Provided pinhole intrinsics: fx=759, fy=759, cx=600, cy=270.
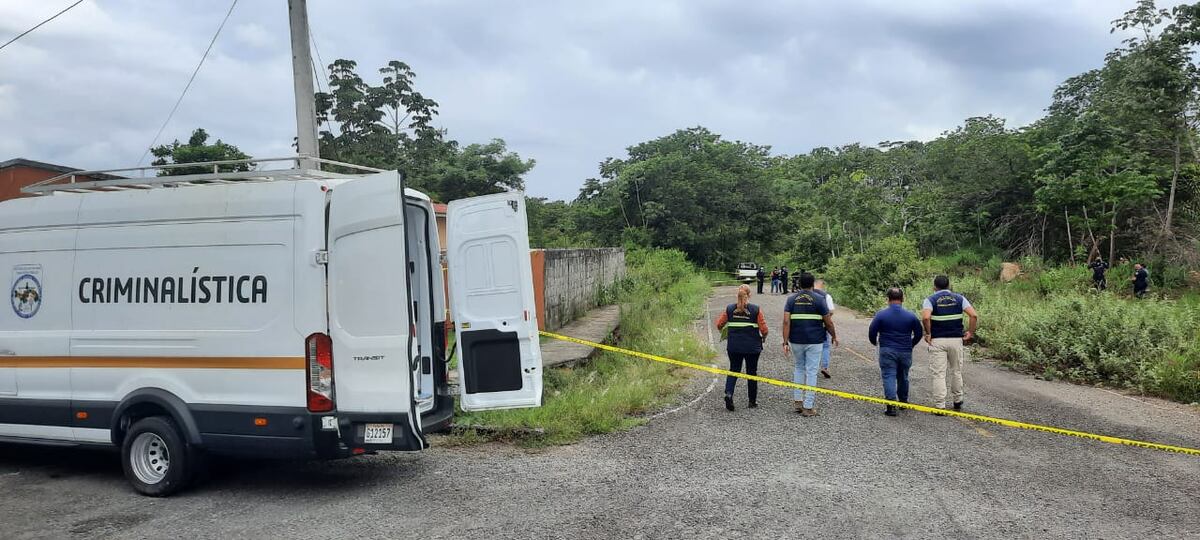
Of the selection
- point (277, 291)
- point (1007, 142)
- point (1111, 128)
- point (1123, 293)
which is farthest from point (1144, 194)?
point (277, 291)

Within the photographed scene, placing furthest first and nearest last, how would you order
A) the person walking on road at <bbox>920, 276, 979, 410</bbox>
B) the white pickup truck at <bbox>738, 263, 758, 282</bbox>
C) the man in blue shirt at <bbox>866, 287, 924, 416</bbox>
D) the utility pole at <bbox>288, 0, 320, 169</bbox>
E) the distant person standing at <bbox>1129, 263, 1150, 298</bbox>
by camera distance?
the white pickup truck at <bbox>738, 263, 758, 282</bbox> < the distant person standing at <bbox>1129, 263, 1150, 298</bbox> < the utility pole at <bbox>288, 0, 320, 169</bbox> < the person walking on road at <bbox>920, 276, 979, 410</bbox> < the man in blue shirt at <bbox>866, 287, 924, 416</bbox>

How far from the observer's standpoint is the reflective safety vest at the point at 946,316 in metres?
8.36

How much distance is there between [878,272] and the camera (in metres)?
25.4

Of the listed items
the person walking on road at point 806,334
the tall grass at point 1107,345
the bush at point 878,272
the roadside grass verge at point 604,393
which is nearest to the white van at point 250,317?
the roadside grass verge at point 604,393

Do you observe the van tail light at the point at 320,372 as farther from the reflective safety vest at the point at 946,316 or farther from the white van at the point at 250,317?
the reflective safety vest at the point at 946,316

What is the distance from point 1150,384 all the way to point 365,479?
9683 mm

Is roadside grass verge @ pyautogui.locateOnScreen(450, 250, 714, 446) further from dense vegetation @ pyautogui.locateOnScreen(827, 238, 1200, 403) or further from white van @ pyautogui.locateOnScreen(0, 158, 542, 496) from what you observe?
dense vegetation @ pyautogui.locateOnScreen(827, 238, 1200, 403)

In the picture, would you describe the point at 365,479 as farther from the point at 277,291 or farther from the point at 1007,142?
the point at 1007,142

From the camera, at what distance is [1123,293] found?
2330cm

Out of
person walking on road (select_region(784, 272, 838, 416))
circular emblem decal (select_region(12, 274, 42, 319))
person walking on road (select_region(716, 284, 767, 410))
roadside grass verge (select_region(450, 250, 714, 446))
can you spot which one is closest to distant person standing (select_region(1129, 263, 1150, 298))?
roadside grass verge (select_region(450, 250, 714, 446))

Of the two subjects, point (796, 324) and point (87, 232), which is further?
point (796, 324)

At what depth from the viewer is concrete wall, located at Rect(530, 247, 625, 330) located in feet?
44.1

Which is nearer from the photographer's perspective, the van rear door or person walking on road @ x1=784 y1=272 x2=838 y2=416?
the van rear door

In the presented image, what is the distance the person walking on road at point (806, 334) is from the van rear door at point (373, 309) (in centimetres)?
449
